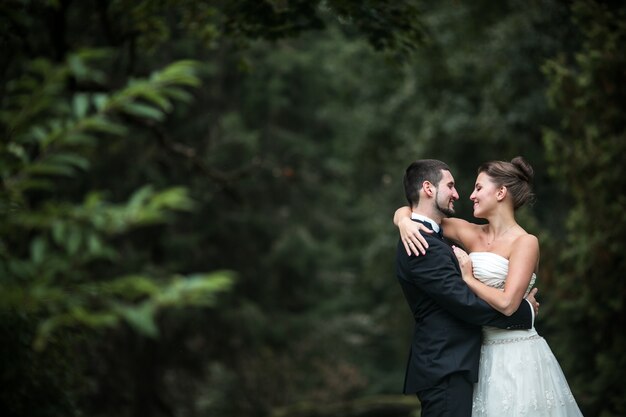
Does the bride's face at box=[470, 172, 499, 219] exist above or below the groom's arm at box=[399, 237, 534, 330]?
above

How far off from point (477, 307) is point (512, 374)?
0.57m

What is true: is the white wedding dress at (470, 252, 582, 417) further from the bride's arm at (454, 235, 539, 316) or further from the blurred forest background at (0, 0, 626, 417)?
the blurred forest background at (0, 0, 626, 417)

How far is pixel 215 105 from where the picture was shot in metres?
17.1

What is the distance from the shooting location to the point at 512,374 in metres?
4.50

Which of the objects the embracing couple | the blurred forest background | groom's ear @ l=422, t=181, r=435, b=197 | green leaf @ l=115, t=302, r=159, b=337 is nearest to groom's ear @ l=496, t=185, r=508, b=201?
the embracing couple

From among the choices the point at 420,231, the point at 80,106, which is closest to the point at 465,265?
the point at 420,231

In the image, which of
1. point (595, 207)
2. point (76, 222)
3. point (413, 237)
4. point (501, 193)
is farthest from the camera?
point (595, 207)

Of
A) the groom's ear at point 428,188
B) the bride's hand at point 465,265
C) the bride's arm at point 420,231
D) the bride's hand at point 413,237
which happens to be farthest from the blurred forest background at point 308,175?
the bride's hand at point 465,265

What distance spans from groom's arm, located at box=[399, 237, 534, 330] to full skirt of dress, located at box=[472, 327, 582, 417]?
0.24 metres

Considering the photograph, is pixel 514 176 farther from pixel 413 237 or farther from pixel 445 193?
pixel 413 237

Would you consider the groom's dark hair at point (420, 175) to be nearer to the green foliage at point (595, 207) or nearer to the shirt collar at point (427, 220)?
the shirt collar at point (427, 220)

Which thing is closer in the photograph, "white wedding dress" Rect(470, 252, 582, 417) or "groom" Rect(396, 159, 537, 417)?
"groom" Rect(396, 159, 537, 417)

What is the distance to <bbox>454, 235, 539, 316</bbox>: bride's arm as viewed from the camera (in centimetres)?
425

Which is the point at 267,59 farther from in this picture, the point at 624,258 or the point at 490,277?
the point at 490,277
